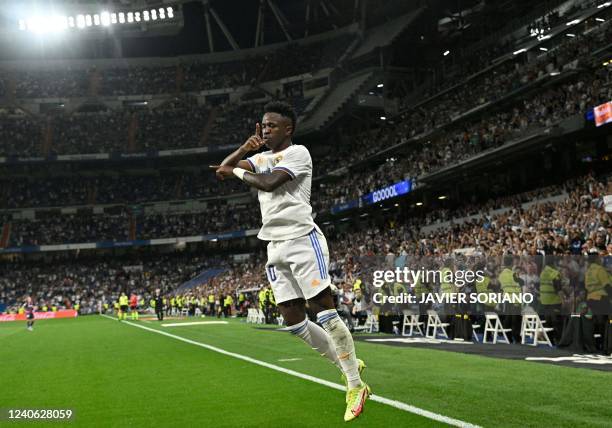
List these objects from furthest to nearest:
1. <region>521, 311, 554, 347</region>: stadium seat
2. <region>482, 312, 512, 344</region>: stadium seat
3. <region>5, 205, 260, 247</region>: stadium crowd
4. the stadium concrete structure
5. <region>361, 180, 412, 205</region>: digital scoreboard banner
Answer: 1. <region>5, 205, 260, 247</region>: stadium crowd
2. <region>361, 180, 412, 205</region>: digital scoreboard banner
3. <region>482, 312, 512, 344</region>: stadium seat
4. <region>521, 311, 554, 347</region>: stadium seat
5. the stadium concrete structure

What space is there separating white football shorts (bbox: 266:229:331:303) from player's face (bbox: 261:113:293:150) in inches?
36.4

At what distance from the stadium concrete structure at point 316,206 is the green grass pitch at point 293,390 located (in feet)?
0.21

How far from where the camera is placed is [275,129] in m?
6.14

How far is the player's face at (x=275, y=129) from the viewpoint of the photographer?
6141 mm

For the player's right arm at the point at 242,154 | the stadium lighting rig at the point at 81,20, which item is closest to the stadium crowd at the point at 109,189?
the stadium lighting rig at the point at 81,20

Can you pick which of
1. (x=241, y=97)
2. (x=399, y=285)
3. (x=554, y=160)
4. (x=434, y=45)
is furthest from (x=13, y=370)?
(x=241, y=97)

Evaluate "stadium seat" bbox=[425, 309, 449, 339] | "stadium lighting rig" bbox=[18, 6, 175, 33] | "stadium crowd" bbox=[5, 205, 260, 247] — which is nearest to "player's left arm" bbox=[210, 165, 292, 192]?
"stadium seat" bbox=[425, 309, 449, 339]

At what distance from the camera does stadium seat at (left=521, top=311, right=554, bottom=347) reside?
14.2 metres

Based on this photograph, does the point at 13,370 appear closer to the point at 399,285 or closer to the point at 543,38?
the point at 399,285

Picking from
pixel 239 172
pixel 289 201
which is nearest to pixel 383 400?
pixel 289 201

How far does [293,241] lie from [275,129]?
1.08 meters

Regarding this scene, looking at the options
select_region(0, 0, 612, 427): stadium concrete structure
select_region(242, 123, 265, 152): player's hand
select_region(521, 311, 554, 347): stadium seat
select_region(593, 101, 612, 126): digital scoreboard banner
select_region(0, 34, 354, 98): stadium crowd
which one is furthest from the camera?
select_region(0, 34, 354, 98): stadium crowd

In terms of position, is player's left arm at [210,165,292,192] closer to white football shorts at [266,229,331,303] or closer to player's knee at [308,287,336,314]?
white football shorts at [266,229,331,303]

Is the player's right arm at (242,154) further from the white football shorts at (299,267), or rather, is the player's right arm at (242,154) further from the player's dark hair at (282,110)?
the white football shorts at (299,267)
